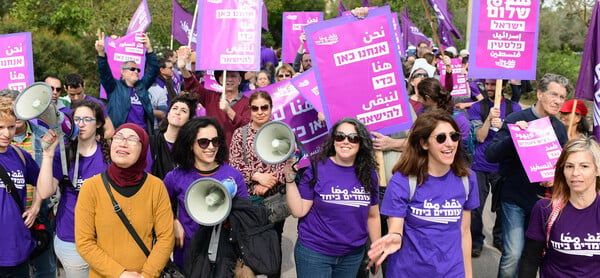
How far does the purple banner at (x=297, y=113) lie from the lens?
544 centimetres

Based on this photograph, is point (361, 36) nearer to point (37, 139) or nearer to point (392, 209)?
point (392, 209)

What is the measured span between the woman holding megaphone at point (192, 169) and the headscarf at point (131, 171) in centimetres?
37

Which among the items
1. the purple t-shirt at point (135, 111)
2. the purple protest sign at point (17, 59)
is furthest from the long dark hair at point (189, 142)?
the purple t-shirt at point (135, 111)

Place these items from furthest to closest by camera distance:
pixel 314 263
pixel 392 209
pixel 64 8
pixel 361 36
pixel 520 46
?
pixel 64 8 < pixel 520 46 < pixel 361 36 < pixel 314 263 < pixel 392 209

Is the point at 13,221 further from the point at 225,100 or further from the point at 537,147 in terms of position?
the point at 537,147

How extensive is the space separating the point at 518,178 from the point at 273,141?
227 cm

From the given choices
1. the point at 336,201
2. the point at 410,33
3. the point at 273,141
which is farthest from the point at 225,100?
the point at 410,33

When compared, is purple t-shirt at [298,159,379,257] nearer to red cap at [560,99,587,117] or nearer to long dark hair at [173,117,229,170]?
long dark hair at [173,117,229,170]

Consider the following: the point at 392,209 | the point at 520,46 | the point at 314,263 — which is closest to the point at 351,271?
the point at 314,263

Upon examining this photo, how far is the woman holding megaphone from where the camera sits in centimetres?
380

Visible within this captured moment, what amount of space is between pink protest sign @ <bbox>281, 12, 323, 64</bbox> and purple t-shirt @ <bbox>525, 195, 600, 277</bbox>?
727 cm

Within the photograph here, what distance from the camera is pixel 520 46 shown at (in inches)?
207

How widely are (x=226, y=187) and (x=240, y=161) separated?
4.10 feet

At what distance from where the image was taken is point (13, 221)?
382 centimetres
